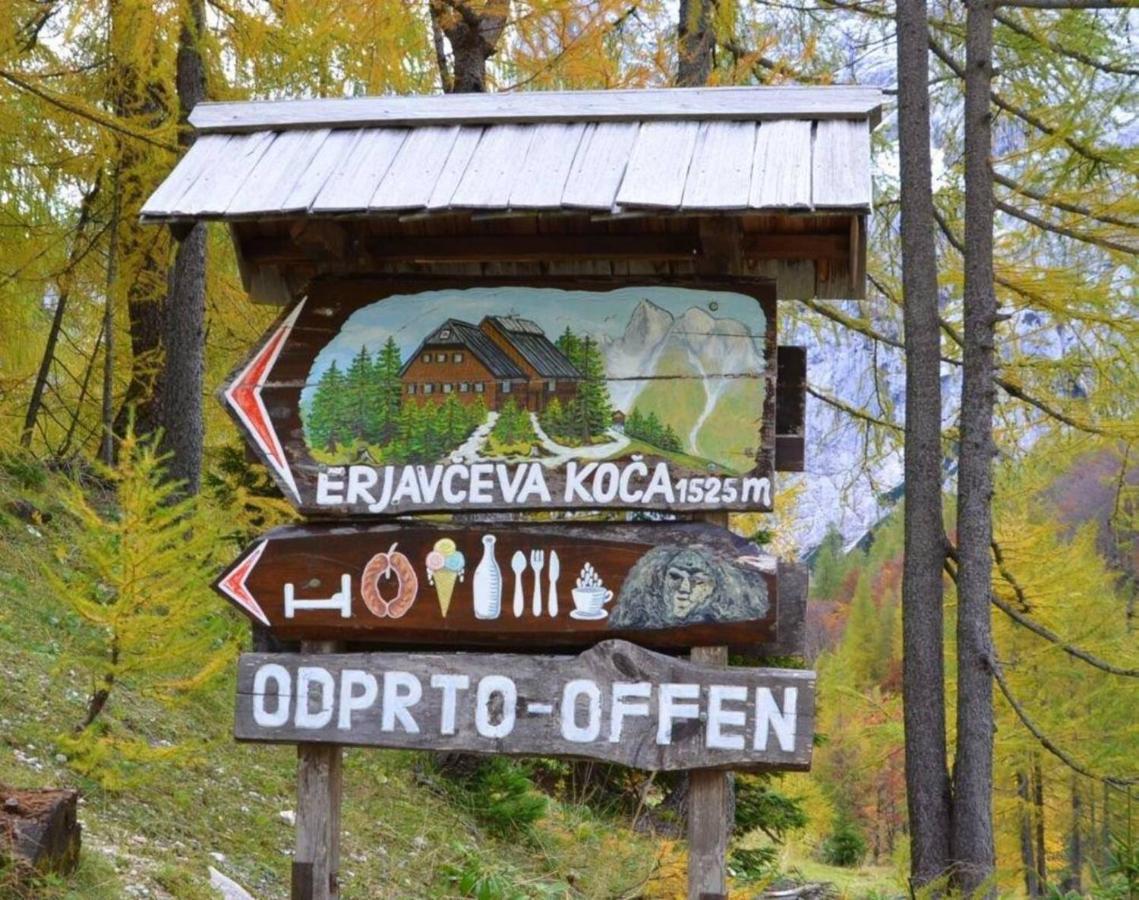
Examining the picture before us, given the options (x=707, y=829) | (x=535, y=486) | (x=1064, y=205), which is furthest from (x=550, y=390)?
(x=1064, y=205)

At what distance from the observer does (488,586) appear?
5090 mm

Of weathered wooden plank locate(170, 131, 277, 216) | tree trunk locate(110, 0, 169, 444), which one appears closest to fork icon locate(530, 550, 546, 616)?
weathered wooden plank locate(170, 131, 277, 216)

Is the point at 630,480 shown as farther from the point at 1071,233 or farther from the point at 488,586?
the point at 1071,233

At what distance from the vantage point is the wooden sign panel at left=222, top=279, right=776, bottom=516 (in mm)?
5016

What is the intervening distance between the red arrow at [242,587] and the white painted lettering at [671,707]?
1.66 meters

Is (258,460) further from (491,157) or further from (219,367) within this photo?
(219,367)

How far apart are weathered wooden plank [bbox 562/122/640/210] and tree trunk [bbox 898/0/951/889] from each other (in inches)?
192

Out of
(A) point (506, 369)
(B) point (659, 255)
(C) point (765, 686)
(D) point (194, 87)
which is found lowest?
(C) point (765, 686)

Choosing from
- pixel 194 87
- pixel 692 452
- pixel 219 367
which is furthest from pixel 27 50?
pixel 692 452

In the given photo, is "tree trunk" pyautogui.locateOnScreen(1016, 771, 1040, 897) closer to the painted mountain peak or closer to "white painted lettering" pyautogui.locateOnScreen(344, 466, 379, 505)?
the painted mountain peak

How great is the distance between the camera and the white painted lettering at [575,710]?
4934mm

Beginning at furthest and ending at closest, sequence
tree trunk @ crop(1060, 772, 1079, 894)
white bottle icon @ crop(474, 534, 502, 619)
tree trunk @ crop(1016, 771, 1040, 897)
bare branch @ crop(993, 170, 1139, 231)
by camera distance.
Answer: tree trunk @ crop(1060, 772, 1079, 894)
tree trunk @ crop(1016, 771, 1040, 897)
bare branch @ crop(993, 170, 1139, 231)
white bottle icon @ crop(474, 534, 502, 619)

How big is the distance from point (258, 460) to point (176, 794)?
312 centimetres

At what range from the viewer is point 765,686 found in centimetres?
485
